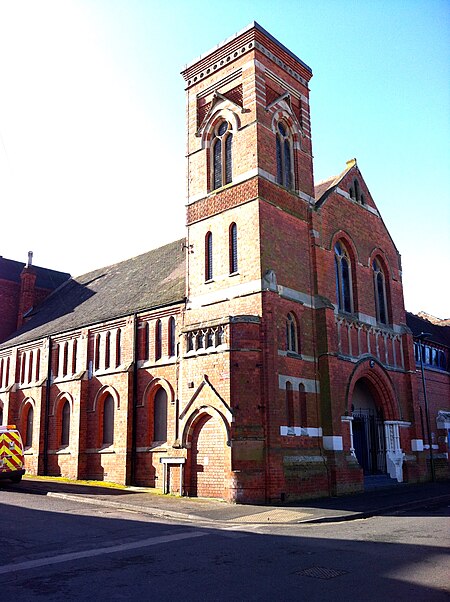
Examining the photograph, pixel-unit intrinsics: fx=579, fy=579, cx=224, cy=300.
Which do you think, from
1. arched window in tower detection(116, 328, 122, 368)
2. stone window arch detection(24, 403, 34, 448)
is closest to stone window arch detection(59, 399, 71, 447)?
stone window arch detection(24, 403, 34, 448)

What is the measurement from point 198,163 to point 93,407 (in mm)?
12978

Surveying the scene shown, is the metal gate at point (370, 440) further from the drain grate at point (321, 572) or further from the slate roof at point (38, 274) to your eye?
the slate roof at point (38, 274)

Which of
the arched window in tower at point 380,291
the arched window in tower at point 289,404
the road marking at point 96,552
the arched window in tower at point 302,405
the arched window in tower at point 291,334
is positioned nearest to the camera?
the road marking at point 96,552

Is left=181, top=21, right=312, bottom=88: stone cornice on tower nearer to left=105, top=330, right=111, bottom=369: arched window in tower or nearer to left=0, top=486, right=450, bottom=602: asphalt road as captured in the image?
left=105, top=330, right=111, bottom=369: arched window in tower

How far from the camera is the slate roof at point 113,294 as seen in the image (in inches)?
1098

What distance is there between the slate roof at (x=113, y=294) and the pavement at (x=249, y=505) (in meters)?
8.38

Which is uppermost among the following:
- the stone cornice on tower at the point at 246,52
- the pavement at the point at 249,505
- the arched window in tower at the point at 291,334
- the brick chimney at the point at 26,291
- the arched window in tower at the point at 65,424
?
the stone cornice on tower at the point at 246,52

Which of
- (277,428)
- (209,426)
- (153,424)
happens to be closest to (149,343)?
(153,424)

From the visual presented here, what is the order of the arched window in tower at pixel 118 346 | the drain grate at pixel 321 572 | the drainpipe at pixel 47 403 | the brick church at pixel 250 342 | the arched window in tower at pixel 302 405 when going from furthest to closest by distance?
the drainpipe at pixel 47 403 → the arched window in tower at pixel 118 346 → the arched window in tower at pixel 302 405 → the brick church at pixel 250 342 → the drain grate at pixel 321 572

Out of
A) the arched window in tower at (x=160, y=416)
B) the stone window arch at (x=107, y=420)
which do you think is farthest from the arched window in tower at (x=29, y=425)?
the arched window in tower at (x=160, y=416)

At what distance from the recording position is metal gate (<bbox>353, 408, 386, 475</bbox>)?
85.9 feet

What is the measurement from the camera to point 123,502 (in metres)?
19.0

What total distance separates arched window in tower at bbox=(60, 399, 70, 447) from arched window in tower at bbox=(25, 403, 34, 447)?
3.19 meters

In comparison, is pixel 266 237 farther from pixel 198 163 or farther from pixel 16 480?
pixel 16 480
